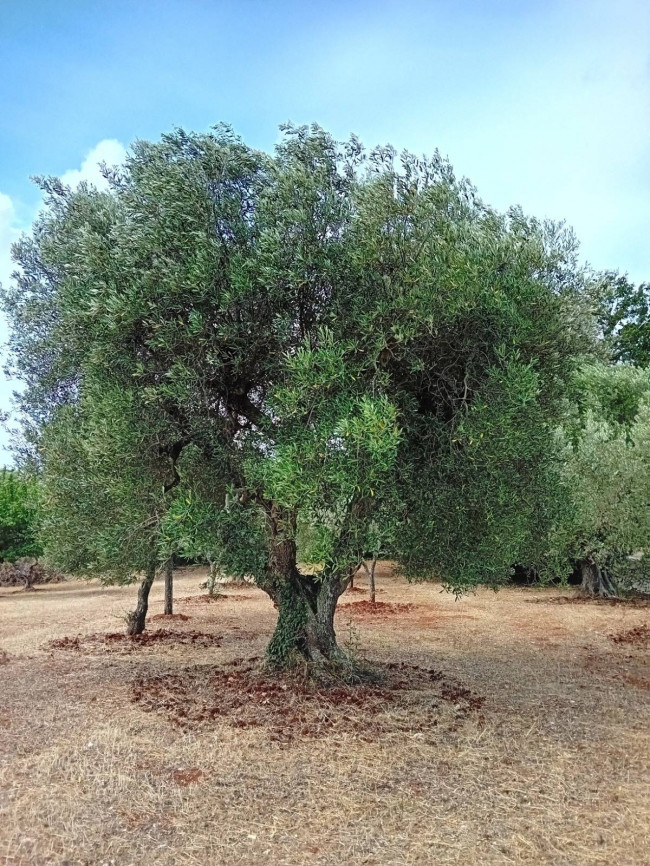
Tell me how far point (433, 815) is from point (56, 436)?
27.3ft

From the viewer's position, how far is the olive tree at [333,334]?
338 inches

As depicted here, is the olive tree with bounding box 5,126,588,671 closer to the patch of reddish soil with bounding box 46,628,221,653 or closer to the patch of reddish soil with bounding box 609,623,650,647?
the patch of reddish soil with bounding box 46,628,221,653

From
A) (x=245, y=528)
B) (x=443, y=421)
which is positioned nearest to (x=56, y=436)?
(x=245, y=528)

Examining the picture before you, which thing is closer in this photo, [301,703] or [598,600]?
[301,703]

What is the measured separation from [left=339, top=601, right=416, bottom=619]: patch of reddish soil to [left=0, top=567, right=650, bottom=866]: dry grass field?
6.75 m

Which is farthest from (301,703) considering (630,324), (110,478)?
(630,324)

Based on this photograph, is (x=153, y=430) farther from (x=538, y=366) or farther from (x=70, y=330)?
(x=538, y=366)

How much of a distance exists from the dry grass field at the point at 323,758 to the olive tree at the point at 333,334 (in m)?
2.35

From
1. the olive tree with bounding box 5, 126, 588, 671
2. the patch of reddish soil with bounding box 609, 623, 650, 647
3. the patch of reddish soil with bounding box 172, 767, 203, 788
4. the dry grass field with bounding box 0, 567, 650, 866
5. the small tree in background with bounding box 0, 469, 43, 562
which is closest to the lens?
the dry grass field with bounding box 0, 567, 650, 866

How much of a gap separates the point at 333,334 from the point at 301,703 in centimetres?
584

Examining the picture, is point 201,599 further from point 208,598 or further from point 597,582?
point 597,582

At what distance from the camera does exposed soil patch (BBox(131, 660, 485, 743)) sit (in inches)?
375

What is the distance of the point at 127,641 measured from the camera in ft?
56.5

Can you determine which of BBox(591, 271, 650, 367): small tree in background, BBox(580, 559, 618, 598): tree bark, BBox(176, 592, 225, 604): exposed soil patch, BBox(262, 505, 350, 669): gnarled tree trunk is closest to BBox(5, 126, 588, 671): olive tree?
BBox(262, 505, 350, 669): gnarled tree trunk
